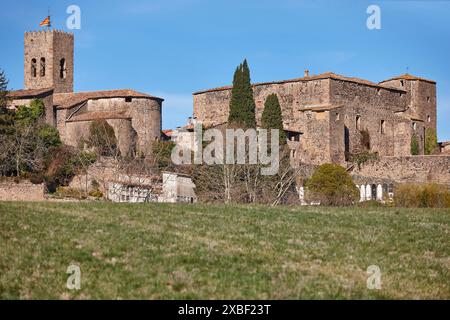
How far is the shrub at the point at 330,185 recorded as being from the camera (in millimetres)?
48969

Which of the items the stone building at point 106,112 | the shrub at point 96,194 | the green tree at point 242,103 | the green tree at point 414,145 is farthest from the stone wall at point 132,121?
the green tree at point 414,145

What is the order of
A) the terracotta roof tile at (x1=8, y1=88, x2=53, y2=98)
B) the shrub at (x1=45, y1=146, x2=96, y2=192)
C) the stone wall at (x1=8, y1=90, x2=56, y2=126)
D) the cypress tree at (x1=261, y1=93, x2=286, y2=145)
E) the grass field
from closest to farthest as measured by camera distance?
the grass field
the shrub at (x1=45, y1=146, x2=96, y2=192)
the cypress tree at (x1=261, y1=93, x2=286, y2=145)
the stone wall at (x1=8, y1=90, x2=56, y2=126)
the terracotta roof tile at (x1=8, y1=88, x2=53, y2=98)

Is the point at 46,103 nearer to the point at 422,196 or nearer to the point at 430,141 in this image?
the point at 430,141

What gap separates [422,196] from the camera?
156ft

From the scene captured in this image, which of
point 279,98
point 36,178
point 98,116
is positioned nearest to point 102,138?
point 98,116

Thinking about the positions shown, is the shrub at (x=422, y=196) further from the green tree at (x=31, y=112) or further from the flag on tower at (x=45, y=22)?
the flag on tower at (x=45, y=22)

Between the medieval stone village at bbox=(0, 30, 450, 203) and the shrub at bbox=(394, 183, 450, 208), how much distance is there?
4.70 m

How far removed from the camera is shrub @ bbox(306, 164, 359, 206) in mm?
48969

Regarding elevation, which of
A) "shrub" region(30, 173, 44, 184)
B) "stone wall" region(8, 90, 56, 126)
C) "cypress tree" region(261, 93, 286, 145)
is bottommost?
"shrub" region(30, 173, 44, 184)

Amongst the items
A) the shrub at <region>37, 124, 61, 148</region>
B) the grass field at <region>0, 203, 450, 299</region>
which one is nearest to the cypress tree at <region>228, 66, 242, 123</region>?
the shrub at <region>37, 124, 61, 148</region>

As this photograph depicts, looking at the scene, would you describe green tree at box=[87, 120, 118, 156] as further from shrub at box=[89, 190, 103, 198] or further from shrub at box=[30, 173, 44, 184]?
shrub at box=[89, 190, 103, 198]
